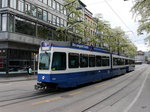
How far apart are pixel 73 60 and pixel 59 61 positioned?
4.78ft

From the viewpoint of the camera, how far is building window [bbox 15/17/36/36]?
26.8 meters

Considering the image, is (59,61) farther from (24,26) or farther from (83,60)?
(24,26)

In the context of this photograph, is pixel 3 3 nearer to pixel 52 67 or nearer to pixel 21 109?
pixel 52 67

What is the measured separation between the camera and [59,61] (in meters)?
11.5

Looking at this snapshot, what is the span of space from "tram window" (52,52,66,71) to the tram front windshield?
0.39 metres

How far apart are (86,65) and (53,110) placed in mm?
7722

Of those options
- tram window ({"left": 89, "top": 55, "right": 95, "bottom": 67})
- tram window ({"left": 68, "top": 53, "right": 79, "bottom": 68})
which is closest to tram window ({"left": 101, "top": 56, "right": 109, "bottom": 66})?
tram window ({"left": 89, "top": 55, "right": 95, "bottom": 67})

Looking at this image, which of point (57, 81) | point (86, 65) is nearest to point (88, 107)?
point (57, 81)

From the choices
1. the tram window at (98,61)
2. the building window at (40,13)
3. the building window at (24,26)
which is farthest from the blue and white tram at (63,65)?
the building window at (40,13)

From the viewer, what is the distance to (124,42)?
49.7 m

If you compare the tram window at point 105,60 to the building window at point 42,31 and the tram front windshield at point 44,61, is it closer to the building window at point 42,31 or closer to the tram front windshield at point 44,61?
the tram front windshield at point 44,61

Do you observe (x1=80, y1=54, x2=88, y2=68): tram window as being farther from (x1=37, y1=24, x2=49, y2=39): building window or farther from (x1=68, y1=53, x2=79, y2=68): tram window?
(x1=37, y1=24, x2=49, y2=39): building window

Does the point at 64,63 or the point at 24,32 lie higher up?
the point at 24,32

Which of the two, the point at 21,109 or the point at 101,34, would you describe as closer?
the point at 21,109
